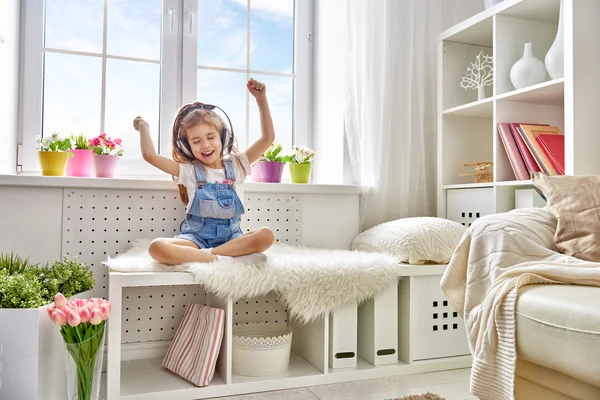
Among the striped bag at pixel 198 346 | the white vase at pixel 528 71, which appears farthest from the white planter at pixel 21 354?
the white vase at pixel 528 71

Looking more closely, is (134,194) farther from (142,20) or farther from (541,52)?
(541,52)

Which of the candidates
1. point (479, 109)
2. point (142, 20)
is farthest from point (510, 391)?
point (142, 20)

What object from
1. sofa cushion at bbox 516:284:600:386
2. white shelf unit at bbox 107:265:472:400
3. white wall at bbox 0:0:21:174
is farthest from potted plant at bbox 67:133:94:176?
sofa cushion at bbox 516:284:600:386

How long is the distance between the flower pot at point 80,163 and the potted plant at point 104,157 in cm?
3

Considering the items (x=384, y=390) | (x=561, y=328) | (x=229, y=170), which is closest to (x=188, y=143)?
(x=229, y=170)

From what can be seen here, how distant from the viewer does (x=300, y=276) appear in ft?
5.41

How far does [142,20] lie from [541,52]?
172 cm

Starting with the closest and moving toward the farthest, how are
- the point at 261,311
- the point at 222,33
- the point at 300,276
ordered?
the point at 300,276 < the point at 261,311 < the point at 222,33

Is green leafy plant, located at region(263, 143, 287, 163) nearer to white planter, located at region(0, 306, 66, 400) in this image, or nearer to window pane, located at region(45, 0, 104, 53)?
window pane, located at region(45, 0, 104, 53)

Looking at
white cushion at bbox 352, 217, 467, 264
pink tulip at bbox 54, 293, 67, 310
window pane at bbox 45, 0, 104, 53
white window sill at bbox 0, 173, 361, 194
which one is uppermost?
window pane at bbox 45, 0, 104, 53

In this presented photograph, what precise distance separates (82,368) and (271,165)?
3.79 ft

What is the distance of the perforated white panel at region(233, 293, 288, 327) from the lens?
214cm

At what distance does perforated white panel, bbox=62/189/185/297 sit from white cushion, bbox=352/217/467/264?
32.9 inches

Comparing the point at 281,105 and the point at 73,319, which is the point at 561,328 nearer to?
the point at 73,319
